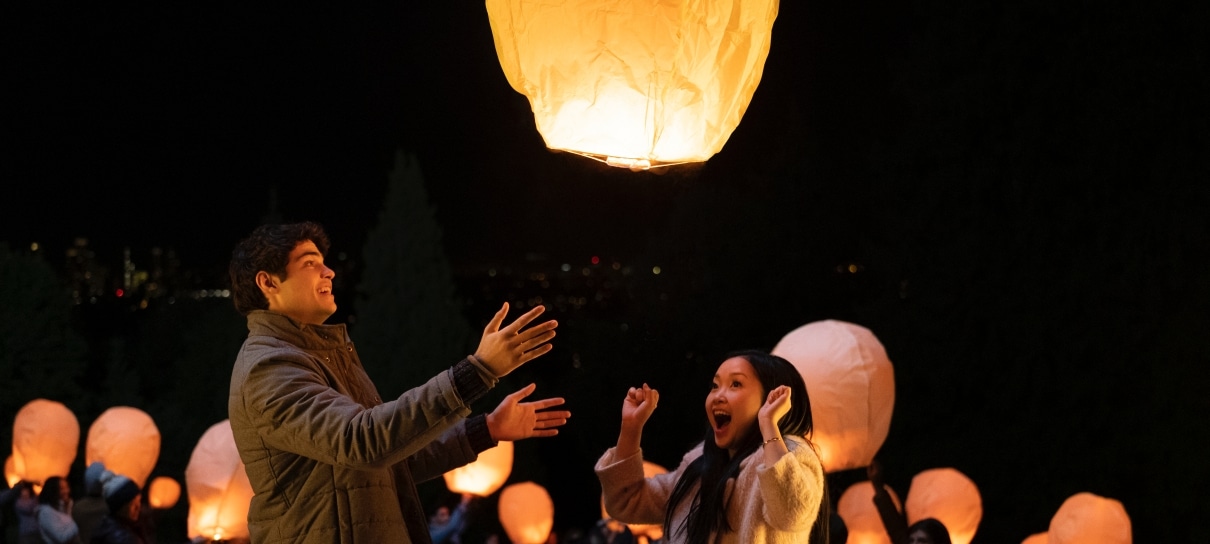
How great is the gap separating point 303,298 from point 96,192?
45.6ft

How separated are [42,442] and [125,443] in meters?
0.76

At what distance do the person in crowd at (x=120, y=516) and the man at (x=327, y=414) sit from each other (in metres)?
3.08

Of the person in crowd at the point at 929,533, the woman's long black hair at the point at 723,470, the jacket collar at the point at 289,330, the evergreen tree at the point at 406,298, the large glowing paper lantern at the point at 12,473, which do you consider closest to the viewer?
the jacket collar at the point at 289,330

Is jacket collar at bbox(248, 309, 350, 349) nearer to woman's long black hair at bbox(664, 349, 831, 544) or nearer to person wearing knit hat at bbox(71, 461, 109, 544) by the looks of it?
woman's long black hair at bbox(664, 349, 831, 544)

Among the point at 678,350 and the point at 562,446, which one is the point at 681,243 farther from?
the point at 562,446

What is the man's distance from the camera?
2.43m

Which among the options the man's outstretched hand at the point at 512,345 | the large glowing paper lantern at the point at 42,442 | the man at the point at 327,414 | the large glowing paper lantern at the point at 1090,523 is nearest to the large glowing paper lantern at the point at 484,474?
the large glowing paper lantern at the point at 42,442

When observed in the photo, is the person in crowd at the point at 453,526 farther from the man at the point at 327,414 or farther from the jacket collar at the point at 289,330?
the jacket collar at the point at 289,330

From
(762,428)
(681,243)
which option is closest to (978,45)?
(681,243)

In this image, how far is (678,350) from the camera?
1038 cm

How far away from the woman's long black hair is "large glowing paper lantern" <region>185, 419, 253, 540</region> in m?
3.50

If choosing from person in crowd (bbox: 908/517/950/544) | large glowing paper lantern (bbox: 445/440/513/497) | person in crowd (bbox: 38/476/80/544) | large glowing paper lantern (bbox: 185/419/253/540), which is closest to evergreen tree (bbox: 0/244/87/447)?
person in crowd (bbox: 38/476/80/544)

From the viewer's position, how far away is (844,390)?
16.2 ft

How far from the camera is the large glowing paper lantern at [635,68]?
2.46 m
